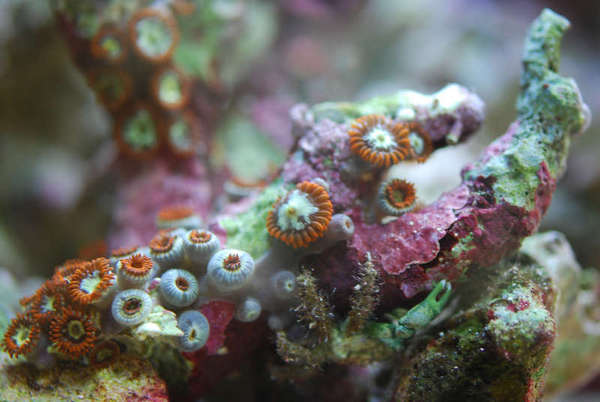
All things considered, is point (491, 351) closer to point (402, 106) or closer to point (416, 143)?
point (416, 143)

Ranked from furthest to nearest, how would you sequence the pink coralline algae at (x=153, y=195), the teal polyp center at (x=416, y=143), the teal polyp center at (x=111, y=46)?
the pink coralline algae at (x=153, y=195) → the teal polyp center at (x=111, y=46) → the teal polyp center at (x=416, y=143)

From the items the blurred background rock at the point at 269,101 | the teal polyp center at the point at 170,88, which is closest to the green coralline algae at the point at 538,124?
the blurred background rock at the point at 269,101

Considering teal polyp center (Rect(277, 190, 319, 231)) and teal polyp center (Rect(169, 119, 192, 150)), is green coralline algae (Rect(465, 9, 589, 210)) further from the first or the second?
teal polyp center (Rect(169, 119, 192, 150))

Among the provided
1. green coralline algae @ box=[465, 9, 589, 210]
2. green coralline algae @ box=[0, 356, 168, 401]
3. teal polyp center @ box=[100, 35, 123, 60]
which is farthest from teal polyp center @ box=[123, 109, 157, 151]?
green coralline algae @ box=[465, 9, 589, 210]

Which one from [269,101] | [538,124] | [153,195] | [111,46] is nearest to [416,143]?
[538,124]

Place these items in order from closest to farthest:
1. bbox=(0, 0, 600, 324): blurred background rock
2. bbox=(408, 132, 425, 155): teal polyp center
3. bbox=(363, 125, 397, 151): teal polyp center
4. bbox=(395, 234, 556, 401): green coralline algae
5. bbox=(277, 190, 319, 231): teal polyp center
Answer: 1. bbox=(395, 234, 556, 401): green coralline algae
2. bbox=(277, 190, 319, 231): teal polyp center
3. bbox=(363, 125, 397, 151): teal polyp center
4. bbox=(408, 132, 425, 155): teal polyp center
5. bbox=(0, 0, 600, 324): blurred background rock

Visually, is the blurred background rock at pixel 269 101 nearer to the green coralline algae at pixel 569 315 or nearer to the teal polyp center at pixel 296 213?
the green coralline algae at pixel 569 315
